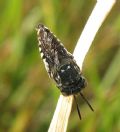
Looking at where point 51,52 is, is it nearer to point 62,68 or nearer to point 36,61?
point 62,68

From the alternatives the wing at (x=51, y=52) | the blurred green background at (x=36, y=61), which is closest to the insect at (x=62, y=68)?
the wing at (x=51, y=52)

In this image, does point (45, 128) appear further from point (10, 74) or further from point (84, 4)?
point (84, 4)

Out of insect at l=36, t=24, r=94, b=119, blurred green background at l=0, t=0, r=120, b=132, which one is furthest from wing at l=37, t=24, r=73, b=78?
blurred green background at l=0, t=0, r=120, b=132

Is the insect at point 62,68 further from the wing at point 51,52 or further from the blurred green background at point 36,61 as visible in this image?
the blurred green background at point 36,61

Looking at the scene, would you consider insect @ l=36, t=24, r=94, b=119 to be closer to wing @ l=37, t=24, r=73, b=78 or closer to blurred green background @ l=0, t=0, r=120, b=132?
wing @ l=37, t=24, r=73, b=78

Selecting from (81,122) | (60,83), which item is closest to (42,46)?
(60,83)

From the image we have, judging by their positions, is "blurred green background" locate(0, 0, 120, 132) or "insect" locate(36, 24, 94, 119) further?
"blurred green background" locate(0, 0, 120, 132)
